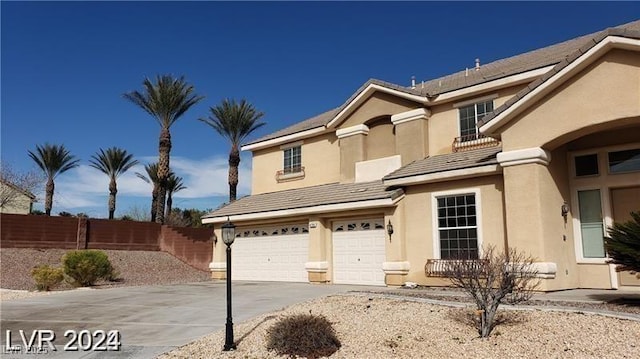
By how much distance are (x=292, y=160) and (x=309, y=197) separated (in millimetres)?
3917

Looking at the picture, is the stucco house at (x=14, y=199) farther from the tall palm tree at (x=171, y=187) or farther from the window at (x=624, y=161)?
the window at (x=624, y=161)

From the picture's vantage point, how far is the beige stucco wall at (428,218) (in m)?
14.4

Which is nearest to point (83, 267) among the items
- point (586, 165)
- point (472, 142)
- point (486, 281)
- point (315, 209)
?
point (315, 209)

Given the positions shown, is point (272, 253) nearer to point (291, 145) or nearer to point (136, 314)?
point (291, 145)

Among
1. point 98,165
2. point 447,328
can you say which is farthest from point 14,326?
point 98,165

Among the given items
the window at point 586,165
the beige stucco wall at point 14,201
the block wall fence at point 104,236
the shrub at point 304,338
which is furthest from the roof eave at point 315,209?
the beige stucco wall at point 14,201

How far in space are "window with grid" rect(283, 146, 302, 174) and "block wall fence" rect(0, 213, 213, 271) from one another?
27.3 feet

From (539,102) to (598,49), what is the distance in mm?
1862

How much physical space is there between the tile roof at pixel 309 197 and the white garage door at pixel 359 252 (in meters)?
1.03

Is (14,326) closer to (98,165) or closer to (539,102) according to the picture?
(539,102)

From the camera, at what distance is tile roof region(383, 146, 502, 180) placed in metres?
14.9

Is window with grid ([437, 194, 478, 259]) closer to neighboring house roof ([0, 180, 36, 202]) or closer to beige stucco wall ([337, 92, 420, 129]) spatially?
beige stucco wall ([337, 92, 420, 129])

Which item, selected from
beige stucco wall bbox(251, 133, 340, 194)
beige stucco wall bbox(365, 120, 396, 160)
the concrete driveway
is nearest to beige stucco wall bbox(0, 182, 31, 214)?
beige stucco wall bbox(251, 133, 340, 194)

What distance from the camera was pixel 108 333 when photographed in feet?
34.5
